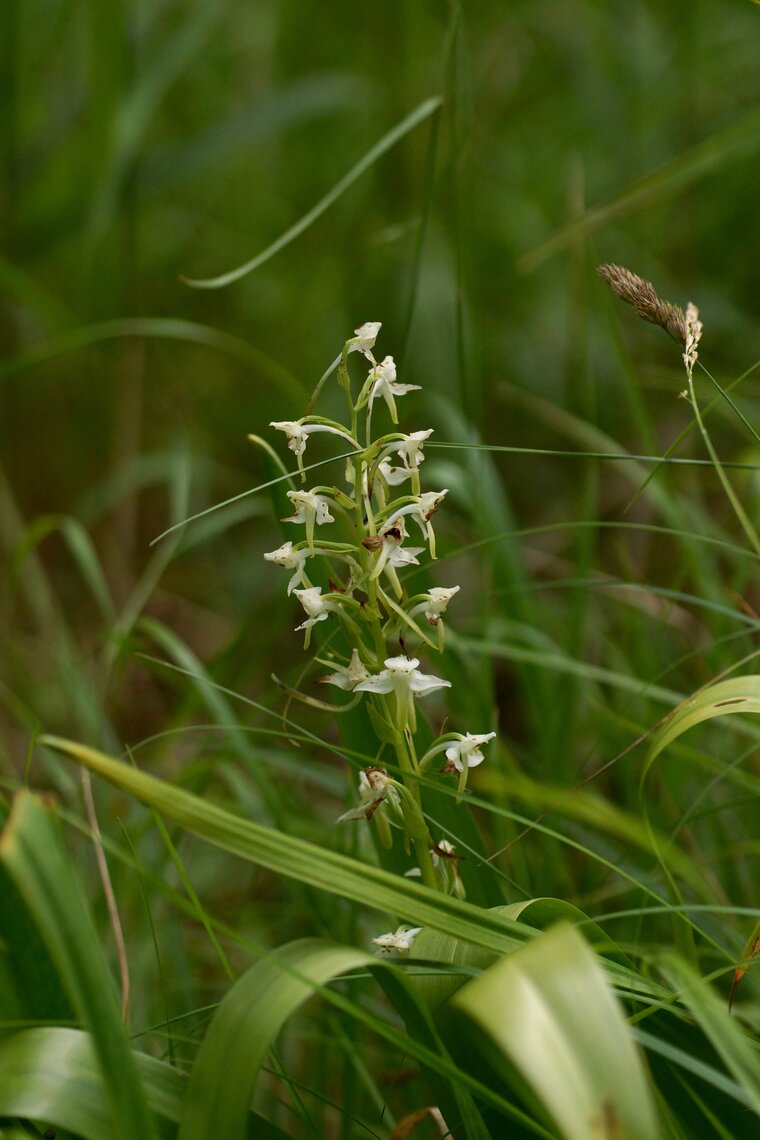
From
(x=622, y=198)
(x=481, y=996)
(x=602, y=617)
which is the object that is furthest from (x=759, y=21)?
(x=481, y=996)

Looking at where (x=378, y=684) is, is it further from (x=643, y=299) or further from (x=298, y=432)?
(x=643, y=299)

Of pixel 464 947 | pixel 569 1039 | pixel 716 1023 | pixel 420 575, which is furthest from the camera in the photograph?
pixel 420 575

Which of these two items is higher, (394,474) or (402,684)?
(394,474)

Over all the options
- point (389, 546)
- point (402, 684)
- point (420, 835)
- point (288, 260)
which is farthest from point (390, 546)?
point (288, 260)

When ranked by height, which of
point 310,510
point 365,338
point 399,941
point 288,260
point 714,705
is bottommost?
point 288,260

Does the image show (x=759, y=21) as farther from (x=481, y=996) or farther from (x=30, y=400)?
(x=481, y=996)

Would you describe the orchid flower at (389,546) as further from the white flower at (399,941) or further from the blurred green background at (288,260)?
the blurred green background at (288,260)

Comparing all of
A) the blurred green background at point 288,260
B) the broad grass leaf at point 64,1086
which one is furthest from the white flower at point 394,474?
the blurred green background at point 288,260
